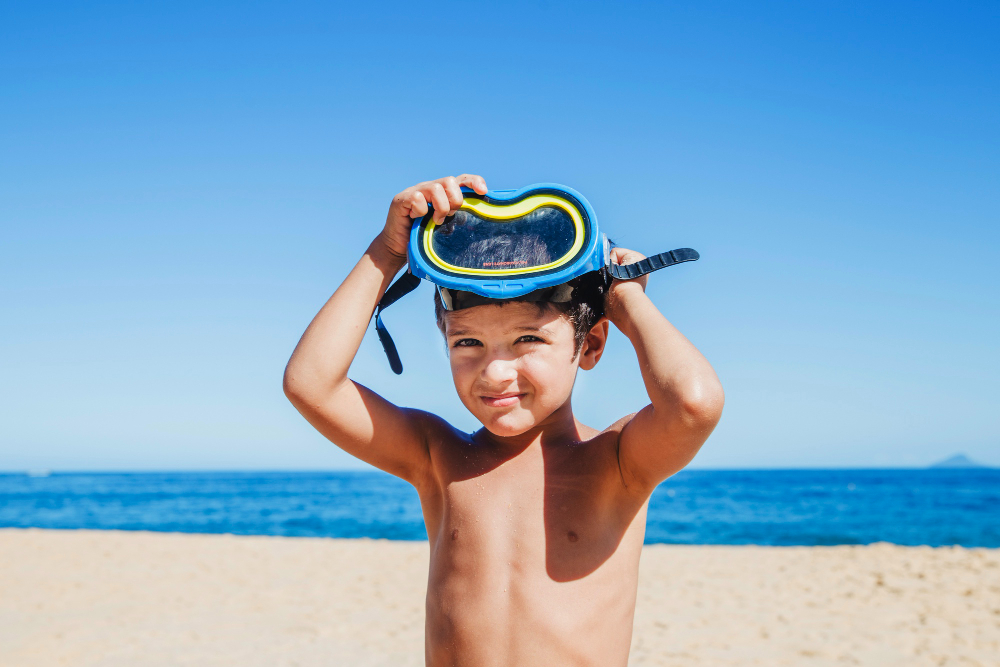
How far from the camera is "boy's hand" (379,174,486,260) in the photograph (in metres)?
1.72

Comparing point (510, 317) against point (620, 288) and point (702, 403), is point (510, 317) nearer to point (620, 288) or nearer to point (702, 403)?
point (620, 288)

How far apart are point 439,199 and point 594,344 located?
24.3 inches

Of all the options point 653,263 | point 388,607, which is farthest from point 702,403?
point 388,607

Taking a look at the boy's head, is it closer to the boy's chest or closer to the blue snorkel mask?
the blue snorkel mask

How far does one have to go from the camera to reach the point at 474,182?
5.72 ft

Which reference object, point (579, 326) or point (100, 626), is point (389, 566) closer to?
point (100, 626)

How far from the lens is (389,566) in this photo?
1040cm

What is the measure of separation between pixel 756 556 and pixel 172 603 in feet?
28.4

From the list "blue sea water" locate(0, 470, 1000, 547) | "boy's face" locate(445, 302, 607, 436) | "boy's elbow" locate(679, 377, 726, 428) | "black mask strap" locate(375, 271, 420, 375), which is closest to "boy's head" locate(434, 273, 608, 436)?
"boy's face" locate(445, 302, 607, 436)

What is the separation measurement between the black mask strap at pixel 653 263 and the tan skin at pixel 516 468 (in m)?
0.04

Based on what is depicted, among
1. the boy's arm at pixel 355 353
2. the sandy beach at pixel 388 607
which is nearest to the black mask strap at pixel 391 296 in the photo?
the boy's arm at pixel 355 353

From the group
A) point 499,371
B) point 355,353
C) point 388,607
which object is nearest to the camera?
point 499,371

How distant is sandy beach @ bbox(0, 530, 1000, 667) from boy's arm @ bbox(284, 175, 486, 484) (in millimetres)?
4576

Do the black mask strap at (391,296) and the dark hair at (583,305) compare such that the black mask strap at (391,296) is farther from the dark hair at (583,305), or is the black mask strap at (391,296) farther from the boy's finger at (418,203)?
the boy's finger at (418,203)
